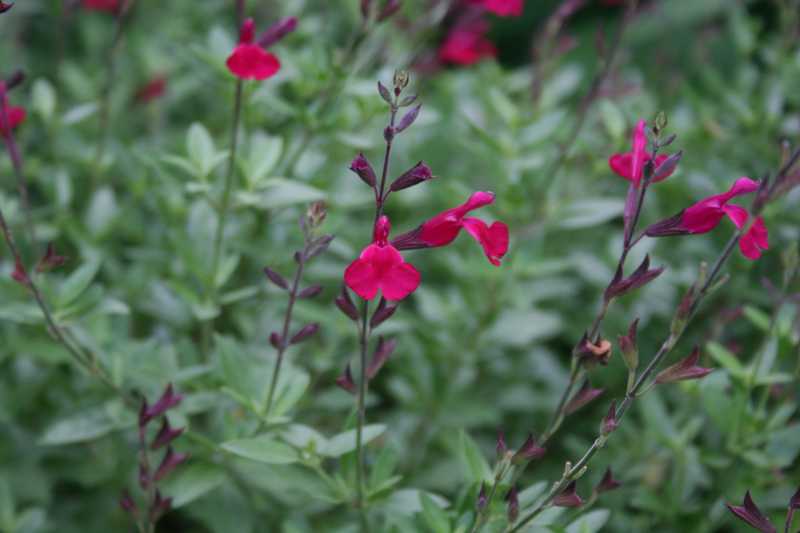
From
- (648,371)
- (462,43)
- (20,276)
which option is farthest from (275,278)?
(462,43)

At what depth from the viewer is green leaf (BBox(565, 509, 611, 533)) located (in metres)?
1.49

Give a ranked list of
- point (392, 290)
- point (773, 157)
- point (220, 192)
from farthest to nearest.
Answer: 1. point (773, 157)
2. point (220, 192)
3. point (392, 290)

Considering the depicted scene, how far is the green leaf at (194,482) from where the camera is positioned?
5.45 ft

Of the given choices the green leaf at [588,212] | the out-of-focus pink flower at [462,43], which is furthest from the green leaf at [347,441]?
the out-of-focus pink flower at [462,43]

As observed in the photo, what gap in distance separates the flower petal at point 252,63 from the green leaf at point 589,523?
3.30ft

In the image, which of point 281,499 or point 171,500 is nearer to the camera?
point 171,500

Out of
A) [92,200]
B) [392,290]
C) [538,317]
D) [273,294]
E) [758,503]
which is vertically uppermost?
[392,290]

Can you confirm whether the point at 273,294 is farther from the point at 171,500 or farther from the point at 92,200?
the point at 171,500

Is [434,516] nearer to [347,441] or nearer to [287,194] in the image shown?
[347,441]

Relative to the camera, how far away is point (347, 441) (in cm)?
156

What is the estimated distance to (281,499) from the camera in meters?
1.91

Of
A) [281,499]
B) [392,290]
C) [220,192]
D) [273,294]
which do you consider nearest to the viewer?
[392,290]

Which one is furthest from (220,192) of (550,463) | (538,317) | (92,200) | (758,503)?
(758,503)

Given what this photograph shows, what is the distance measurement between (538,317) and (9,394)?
56.0 inches
